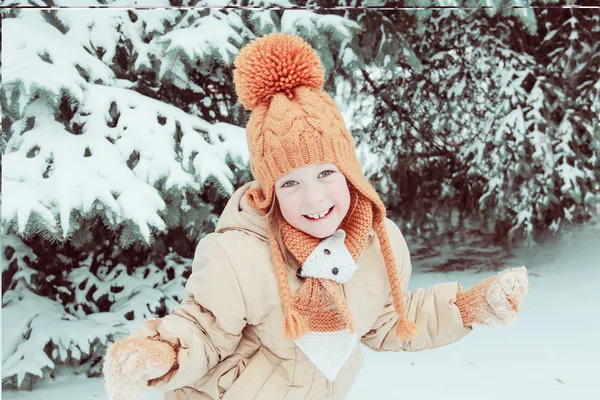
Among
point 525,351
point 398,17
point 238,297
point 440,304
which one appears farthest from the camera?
point 398,17

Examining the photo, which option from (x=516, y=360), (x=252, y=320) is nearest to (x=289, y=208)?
(x=252, y=320)

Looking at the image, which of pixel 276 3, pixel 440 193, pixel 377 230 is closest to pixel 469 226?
pixel 440 193

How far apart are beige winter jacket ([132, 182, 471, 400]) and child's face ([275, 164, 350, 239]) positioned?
6cm

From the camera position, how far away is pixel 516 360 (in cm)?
122

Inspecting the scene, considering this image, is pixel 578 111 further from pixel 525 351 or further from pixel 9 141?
pixel 9 141

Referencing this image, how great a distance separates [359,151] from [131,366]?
1.31 meters

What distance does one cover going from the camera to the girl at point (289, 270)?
0.58m

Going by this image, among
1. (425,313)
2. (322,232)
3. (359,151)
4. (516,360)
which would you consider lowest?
Result: (516,360)

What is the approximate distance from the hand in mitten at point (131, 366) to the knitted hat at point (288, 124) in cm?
14

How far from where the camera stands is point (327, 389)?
0.66 metres

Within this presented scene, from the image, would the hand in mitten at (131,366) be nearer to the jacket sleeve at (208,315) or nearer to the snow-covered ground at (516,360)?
the jacket sleeve at (208,315)

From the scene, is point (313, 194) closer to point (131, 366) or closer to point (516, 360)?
point (131, 366)

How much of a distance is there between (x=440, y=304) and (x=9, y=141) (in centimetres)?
85

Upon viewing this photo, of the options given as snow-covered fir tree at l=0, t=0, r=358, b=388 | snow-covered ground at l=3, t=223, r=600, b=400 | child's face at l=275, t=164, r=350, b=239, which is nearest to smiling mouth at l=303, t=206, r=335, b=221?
child's face at l=275, t=164, r=350, b=239
